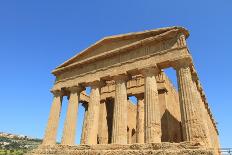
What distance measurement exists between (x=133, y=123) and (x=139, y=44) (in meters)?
10.5

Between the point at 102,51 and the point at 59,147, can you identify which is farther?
the point at 102,51

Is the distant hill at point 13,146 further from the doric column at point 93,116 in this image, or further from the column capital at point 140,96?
the column capital at point 140,96

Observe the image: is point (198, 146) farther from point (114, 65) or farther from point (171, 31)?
point (114, 65)

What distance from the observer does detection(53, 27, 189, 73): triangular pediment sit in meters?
15.6

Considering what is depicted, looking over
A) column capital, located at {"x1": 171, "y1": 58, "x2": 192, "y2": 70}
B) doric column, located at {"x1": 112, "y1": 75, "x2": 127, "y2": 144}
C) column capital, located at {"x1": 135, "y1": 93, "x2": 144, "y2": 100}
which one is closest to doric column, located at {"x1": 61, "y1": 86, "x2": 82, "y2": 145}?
doric column, located at {"x1": 112, "y1": 75, "x2": 127, "y2": 144}

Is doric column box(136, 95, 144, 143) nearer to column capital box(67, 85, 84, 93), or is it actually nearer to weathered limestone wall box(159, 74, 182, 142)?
weathered limestone wall box(159, 74, 182, 142)

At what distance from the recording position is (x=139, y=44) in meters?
15.9

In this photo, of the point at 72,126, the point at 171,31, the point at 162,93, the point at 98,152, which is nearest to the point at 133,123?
the point at 162,93

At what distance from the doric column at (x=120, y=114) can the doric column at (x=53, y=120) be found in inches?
282

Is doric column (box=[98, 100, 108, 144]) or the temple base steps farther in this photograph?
doric column (box=[98, 100, 108, 144])

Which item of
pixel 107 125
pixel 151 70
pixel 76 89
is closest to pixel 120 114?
pixel 151 70

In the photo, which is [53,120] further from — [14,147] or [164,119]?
Answer: [14,147]

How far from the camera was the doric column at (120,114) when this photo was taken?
Answer: 14.4 metres

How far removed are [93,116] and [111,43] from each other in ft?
21.4
